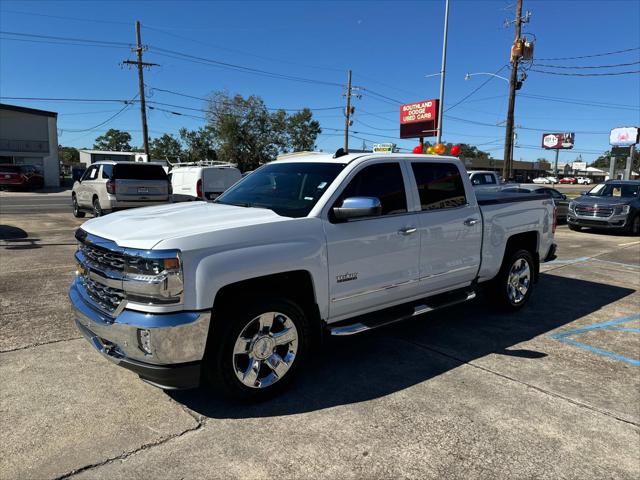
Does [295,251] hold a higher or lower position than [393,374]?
higher

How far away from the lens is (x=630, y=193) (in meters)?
15.6

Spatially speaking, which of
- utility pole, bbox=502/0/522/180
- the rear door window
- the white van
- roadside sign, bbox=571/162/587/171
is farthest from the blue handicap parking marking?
roadside sign, bbox=571/162/587/171

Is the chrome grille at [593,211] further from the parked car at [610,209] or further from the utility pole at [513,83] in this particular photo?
the utility pole at [513,83]

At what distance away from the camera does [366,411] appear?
3.36 meters

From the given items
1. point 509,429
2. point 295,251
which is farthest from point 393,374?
point 295,251

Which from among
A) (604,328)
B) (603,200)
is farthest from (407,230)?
(603,200)

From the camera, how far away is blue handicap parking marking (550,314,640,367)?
4.55m

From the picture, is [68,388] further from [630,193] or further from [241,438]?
[630,193]

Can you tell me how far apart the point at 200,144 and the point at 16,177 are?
32577mm

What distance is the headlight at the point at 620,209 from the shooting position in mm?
14500

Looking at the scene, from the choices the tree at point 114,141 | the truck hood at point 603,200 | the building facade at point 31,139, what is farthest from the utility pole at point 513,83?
the tree at point 114,141

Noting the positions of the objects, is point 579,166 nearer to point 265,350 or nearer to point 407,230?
point 407,230

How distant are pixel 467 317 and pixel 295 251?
→ 315cm

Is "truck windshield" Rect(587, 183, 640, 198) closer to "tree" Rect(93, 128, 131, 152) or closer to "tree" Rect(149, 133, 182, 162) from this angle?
"tree" Rect(149, 133, 182, 162)
